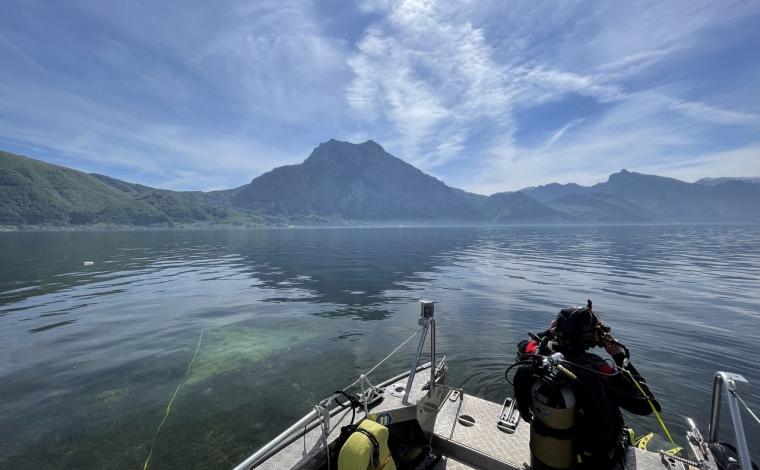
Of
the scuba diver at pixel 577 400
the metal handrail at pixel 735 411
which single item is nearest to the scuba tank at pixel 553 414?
the scuba diver at pixel 577 400

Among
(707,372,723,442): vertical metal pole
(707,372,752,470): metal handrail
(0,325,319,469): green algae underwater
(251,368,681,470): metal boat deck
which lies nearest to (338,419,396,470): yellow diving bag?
(251,368,681,470): metal boat deck

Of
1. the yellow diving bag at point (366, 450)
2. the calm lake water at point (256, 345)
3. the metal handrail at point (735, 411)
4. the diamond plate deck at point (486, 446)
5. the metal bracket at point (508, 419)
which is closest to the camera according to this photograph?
the metal handrail at point (735, 411)

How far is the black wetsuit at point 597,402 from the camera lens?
14.0ft

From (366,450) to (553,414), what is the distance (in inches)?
94.9

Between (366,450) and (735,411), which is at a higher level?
(735,411)

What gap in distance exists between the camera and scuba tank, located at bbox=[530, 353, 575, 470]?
425 centimetres

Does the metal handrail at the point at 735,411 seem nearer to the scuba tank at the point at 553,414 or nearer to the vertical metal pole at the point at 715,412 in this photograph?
the vertical metal pole at the point at 715,412

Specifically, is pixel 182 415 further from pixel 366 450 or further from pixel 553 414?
pixel 553 414

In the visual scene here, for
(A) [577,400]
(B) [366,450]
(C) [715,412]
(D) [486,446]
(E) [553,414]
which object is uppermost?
(A) [577,400]

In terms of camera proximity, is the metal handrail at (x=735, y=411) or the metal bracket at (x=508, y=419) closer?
the metal handrail at (x=735, y=411)

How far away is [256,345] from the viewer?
1641cm

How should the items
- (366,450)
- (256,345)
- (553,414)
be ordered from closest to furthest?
(366,450) < (553,414) < (256,345)

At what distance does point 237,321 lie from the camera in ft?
66.7

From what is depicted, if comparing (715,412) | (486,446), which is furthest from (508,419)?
(715,412)
